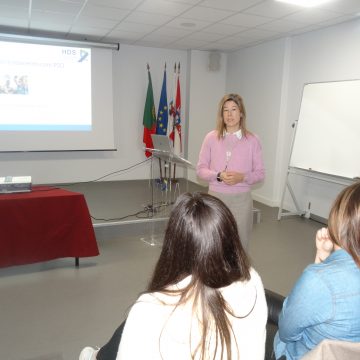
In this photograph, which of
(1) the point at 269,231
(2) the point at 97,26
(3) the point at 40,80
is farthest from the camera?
(3) the point at 40,80

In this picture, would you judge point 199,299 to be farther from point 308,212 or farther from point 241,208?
point 308,212

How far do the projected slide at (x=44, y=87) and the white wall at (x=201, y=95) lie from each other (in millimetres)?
1951

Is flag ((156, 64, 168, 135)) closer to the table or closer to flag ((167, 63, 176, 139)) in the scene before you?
flag ((167, 63, 176, 139))

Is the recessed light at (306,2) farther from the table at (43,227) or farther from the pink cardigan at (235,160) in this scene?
the table at (43,227)

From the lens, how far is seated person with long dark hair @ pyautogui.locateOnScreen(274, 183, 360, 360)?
3.24 ft

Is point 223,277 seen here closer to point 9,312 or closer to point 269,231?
point 9,312

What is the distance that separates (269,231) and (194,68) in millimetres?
3597

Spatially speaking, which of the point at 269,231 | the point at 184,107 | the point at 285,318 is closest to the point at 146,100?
the point at 184,107

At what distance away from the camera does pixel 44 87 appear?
548cm

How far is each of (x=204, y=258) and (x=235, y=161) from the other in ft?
5.08

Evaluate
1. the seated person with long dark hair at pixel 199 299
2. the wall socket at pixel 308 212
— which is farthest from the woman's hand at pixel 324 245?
the wall socket at pixel 308 212

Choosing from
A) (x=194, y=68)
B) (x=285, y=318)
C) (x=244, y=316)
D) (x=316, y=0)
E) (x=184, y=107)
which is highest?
(x=316, y=0)

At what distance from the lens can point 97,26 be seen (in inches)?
194

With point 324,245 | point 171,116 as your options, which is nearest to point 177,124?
point 171,116
